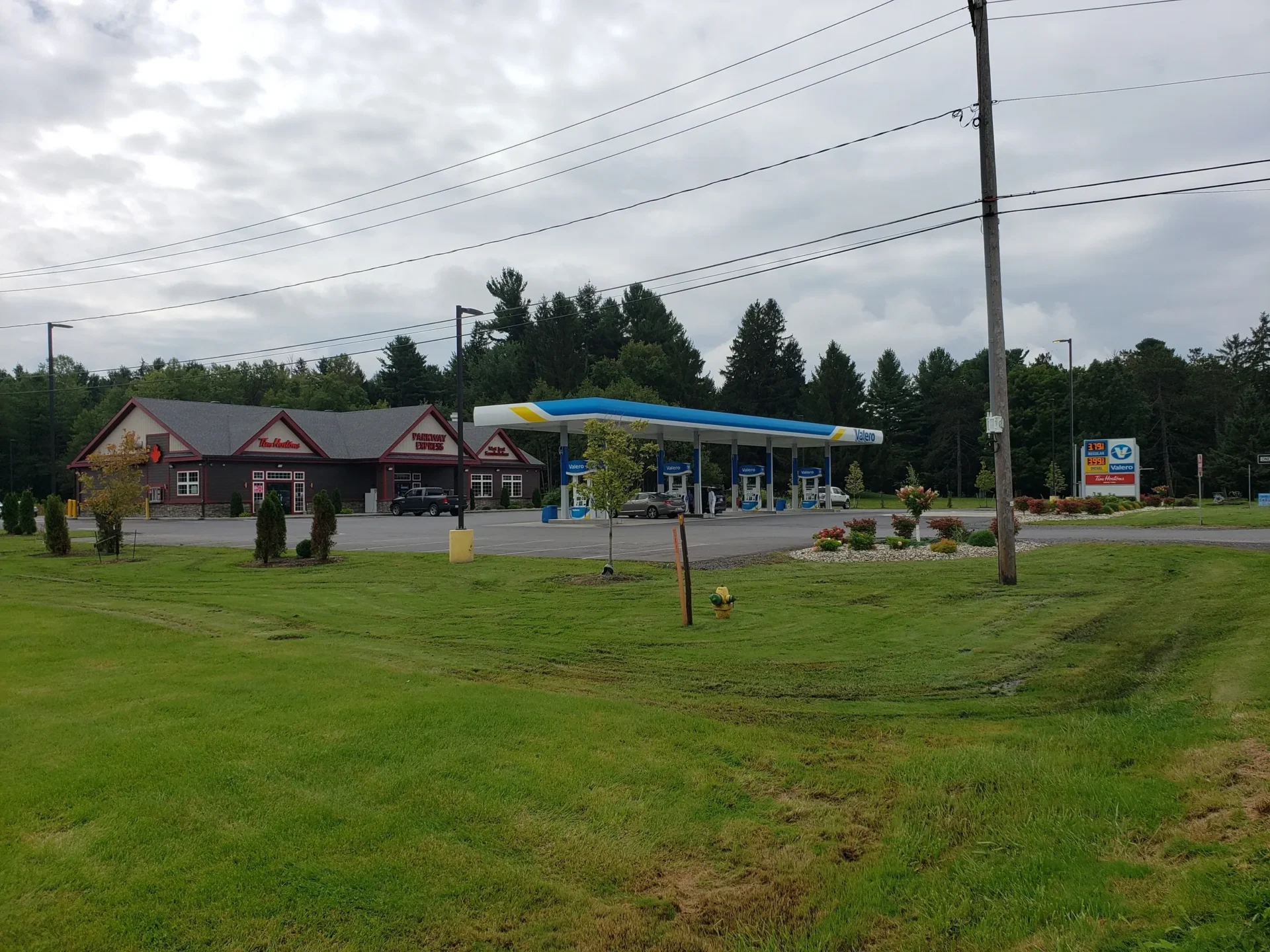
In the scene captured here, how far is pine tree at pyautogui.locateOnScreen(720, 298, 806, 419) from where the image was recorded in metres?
93.7

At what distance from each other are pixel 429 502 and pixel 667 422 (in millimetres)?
17682

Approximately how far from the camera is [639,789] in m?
5.83

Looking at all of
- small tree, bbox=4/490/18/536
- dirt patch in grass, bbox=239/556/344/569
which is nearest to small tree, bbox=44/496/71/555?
dirt patch in grass, bbox=239/556/344/569

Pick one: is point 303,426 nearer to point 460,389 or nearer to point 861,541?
point 460,389

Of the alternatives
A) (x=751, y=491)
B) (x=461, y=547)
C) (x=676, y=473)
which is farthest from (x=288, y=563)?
(x=751, y=491)

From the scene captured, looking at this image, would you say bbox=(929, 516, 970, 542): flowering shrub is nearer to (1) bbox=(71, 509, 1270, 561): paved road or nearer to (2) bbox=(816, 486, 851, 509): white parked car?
(1) bbox=(71, 509, 1270, 561): paved road

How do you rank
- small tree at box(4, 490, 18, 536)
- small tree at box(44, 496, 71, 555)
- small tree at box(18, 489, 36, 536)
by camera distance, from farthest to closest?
small tree at box(4, 490, 18, 536) → small tree at box(18, 489, 36, 536) → small tree at box(44, 496, 71, 555)

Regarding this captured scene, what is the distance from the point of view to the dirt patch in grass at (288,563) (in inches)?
861

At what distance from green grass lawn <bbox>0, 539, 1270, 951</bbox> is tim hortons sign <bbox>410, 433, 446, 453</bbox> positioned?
166 ft

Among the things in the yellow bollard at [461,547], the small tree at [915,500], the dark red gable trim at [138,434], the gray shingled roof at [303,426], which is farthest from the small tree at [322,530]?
the gray shingled roof at [303,426]

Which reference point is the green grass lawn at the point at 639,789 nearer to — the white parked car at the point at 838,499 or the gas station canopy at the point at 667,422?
the gas station canopy at the point at 667,422

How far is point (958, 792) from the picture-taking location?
226 inches

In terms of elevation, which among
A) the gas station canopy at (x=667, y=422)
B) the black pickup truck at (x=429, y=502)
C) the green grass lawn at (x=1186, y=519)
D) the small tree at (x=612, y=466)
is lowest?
the green grass lawn at (x=1186, y=519)

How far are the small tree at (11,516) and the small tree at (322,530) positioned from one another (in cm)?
2049
